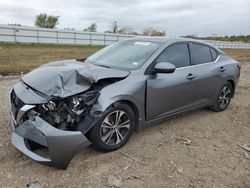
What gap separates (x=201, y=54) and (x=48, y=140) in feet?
11.0

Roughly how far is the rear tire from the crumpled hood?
2.60 meters

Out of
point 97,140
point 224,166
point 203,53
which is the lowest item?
point 224,166

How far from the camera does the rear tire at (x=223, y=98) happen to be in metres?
5.23

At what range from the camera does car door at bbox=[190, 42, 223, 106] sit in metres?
4.52

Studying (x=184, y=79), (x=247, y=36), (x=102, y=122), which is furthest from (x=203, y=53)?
(x=247, y=36)

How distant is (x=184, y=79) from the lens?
4.18m

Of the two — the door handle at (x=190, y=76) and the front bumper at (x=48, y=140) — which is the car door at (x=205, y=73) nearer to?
the door handle at (x=190, y=76)

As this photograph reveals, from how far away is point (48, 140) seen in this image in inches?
107

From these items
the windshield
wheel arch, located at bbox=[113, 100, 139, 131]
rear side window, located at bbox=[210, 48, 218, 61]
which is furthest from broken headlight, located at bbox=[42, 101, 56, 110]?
rear side window, located at bbox=[210, 48, 218, 61]

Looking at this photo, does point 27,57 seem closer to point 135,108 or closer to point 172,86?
point 172,86

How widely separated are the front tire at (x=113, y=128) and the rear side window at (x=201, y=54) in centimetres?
185

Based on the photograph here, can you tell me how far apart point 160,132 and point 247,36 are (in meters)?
94.1

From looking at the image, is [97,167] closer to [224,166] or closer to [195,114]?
[224,166]

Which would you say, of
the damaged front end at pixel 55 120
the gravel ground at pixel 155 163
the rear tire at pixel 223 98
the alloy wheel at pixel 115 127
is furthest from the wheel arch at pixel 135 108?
the rear tire at pixel 223 98
